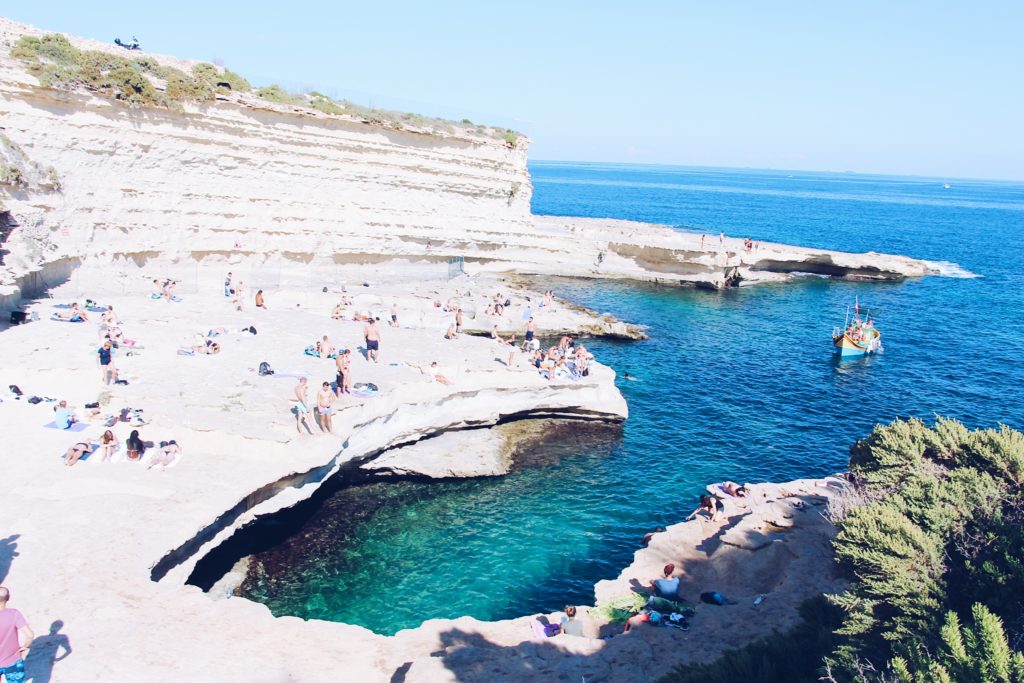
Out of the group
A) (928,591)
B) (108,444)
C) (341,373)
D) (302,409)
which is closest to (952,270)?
(341,373)

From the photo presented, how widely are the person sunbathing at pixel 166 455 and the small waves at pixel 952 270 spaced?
206 ft

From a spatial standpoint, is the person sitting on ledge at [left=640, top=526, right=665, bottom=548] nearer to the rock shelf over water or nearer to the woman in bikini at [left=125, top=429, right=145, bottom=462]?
the rock shelf over water

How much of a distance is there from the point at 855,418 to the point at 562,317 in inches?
581

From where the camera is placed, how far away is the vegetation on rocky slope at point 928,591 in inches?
286

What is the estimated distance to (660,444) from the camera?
74.4 feet

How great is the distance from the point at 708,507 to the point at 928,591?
27.7 feet

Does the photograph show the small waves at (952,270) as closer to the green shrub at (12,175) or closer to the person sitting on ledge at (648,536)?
the person sitting on ledge at (648,536)

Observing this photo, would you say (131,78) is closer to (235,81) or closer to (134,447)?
(235,81)

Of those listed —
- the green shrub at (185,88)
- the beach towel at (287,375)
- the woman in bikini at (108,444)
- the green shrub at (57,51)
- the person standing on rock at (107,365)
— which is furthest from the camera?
the green shrub at (185,88)

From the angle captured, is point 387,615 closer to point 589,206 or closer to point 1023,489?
point 1023,489

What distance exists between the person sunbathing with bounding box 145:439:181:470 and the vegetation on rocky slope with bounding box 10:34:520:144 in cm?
1842

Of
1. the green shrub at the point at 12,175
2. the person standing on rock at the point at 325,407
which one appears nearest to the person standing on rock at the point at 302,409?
the person standing on rock at the point at 325,407

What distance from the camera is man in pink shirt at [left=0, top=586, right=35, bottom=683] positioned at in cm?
782

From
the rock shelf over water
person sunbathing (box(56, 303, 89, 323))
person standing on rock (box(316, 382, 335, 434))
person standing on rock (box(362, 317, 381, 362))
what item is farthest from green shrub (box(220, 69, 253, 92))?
person standing on rock (box(316, 382, 335, 434))
